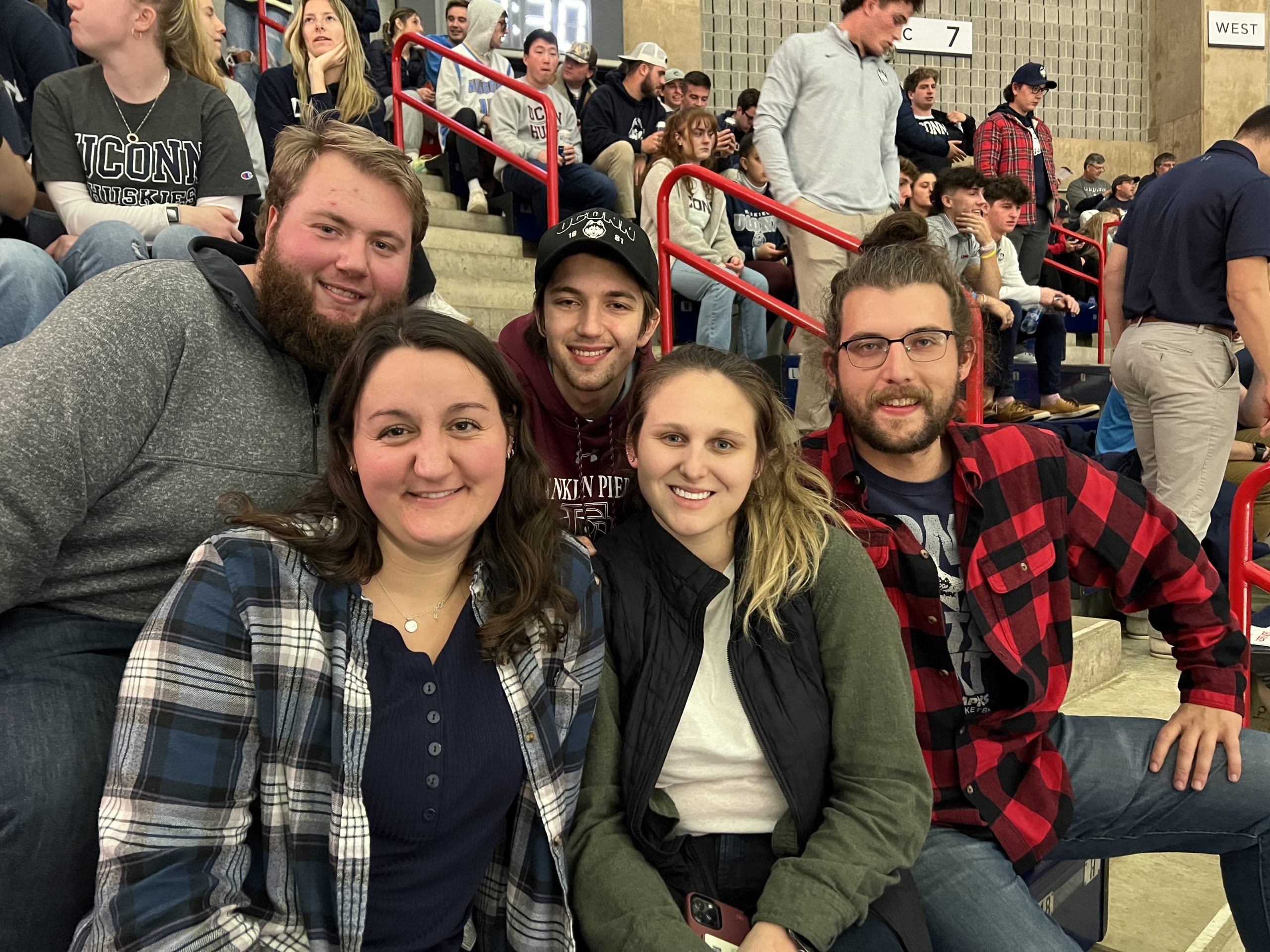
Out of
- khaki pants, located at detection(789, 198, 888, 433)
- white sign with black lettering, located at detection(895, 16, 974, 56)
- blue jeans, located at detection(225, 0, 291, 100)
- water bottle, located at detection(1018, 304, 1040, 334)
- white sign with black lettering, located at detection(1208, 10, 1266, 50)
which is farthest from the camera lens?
white sign with black lettering, located at detection(1208, 10, 1266, 50)

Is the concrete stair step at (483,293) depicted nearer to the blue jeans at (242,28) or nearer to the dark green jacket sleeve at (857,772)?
the blue jeans at (242,28)

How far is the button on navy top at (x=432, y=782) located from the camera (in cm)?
125

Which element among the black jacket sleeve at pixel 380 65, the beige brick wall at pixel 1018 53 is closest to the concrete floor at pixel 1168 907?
the black jacket sleeve at pixel 380 65

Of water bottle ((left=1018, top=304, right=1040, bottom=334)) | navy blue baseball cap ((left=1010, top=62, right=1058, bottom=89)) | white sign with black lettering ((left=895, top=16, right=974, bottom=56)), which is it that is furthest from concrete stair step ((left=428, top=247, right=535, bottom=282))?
white sign with black lettering ((left=895, top=16, right=974, bottom=56))

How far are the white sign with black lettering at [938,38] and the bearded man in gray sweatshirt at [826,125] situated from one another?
1020cm

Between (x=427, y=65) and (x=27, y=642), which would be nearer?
(x=27, y=642)

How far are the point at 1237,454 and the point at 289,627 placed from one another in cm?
426

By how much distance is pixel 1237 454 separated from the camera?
13.4 ft

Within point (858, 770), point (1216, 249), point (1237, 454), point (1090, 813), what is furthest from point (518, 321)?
point (1237, 454)

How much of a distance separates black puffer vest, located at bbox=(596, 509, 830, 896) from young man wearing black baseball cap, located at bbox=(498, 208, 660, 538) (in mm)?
437

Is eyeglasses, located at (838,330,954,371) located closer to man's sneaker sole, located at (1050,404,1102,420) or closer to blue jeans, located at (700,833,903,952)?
blue jeans, located at (700,833,903,952)

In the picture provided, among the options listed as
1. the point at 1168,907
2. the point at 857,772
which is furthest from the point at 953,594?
the point at 1168,907

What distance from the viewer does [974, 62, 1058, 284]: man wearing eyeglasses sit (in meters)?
6.92

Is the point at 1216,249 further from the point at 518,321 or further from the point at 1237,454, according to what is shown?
the point at 518,321
